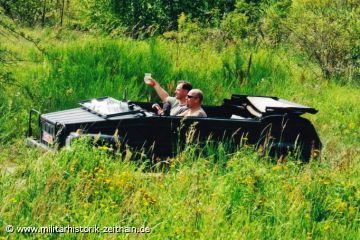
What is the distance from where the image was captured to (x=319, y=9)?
19.5 m

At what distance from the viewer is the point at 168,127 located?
9.22 m

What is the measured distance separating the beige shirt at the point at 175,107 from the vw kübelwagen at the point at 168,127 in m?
0.32

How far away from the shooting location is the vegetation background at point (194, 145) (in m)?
6.52

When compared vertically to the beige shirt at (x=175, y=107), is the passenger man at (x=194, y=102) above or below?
above

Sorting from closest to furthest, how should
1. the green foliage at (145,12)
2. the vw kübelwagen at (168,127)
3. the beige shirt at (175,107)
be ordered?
the vw kübelwagen at (168,127), the beige shirt at (175,107), the green foliage at (145,12)

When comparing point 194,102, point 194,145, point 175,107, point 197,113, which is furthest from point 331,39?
point 194,145

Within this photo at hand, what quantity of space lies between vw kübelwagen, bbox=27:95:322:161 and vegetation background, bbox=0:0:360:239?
300mm

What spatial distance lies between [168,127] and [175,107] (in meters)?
1.39

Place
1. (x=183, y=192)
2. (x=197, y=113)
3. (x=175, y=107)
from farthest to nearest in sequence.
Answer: (x=175, y=107) → (x=197, y=113) → (x=183, y=192)

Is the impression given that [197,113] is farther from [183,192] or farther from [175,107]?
[183,192]

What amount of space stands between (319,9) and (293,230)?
45.0ft

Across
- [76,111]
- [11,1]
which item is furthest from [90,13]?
[76,111]

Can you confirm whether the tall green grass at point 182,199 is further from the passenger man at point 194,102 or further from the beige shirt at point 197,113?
the passenger man at point 194,102

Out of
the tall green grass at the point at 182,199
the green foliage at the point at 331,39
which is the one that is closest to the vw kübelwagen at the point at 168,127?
the tall green grass at the point at 182,199
